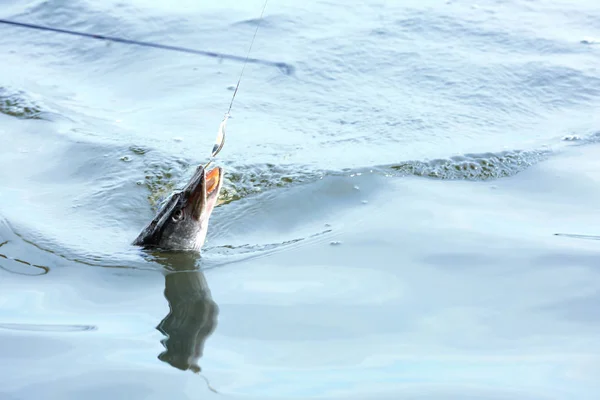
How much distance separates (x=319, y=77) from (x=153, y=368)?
15.2ft

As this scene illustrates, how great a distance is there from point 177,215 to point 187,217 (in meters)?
0.06

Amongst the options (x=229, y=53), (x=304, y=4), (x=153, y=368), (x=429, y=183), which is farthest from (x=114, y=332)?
(x=304, y=4)

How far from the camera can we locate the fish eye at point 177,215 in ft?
14.2

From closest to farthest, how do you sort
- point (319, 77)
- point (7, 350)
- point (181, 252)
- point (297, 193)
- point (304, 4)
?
1. point (7, 350)
2. point (181, 252)
3. point (297, 193)
4. point (319, 77)
5. point (304, 4)

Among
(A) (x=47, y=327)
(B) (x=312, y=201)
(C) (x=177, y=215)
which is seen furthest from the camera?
(B) (x=312, y=201)

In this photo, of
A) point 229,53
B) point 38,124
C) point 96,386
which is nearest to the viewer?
point 96,386

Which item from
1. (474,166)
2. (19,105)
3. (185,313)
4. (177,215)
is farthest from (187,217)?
(19,105)

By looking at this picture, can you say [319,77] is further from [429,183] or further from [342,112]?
[429,183]

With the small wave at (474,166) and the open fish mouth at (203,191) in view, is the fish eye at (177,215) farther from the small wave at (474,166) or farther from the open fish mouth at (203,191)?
the small wave at (474,166)

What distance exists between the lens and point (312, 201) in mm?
5258

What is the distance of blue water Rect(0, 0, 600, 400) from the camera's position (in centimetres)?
343

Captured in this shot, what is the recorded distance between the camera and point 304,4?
9445 millimetres

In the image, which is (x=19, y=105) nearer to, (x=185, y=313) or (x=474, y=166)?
(x=185, y=313)

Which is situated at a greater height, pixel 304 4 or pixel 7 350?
pixel 304 4
